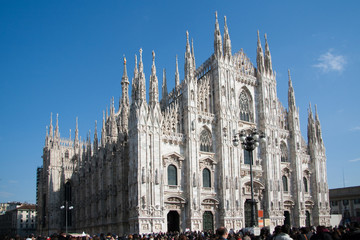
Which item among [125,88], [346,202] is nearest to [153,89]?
[125,88]

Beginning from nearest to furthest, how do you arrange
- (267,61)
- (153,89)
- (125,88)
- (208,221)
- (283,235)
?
(283,235) < (153,89) < (208,221) < (267,61) < (125,88)

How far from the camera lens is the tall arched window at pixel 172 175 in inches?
1597

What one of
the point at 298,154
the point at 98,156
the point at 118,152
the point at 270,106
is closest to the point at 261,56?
the point at 270,106

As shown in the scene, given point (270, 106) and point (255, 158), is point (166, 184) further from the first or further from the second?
point (270, 106)

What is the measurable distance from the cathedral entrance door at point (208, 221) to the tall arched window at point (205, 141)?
6823 millimetres

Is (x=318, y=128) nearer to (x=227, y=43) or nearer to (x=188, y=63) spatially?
(x=227, y=43)

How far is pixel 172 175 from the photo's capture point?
40812mm

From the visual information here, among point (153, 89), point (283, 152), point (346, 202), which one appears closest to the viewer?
point (153, 89)

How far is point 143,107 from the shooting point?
39.6 m

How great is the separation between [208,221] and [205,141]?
857cm

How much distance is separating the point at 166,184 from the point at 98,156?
18.0 meters

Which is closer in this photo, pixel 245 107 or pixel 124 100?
pixel 245 107

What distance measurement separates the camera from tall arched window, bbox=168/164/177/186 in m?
40.6

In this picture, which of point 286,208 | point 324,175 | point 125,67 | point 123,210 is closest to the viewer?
point 123,210
